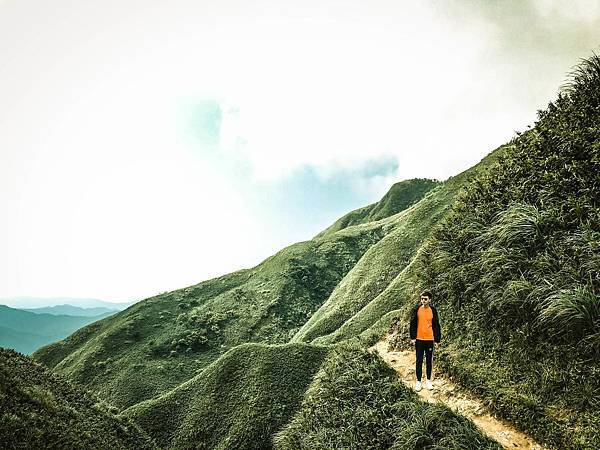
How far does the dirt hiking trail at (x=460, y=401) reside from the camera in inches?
395

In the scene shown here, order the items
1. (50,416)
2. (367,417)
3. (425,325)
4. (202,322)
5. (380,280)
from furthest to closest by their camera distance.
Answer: (202,322), (380,280), (50,416), (367,417), (425,325)

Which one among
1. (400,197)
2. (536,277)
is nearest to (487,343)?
(536,277)

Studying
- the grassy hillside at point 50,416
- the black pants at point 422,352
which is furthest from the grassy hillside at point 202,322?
the black pants at point 422,352

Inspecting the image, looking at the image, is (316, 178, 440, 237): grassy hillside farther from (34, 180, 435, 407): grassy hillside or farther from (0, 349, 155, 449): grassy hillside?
(0, 349, 155, 449): grassy hillside

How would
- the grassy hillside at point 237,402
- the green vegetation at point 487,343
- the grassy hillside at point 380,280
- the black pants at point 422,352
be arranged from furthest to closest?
the grassy hillside at point 380,280, the grassy hillside at point 237,402, the black pants at point 422,352, the green vegetation at point 487,343

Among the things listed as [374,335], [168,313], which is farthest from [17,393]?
[168,313]

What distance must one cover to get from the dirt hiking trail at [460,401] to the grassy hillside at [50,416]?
12147mm

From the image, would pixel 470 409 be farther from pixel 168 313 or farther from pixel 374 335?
pixel 168 313

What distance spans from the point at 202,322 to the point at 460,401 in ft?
176

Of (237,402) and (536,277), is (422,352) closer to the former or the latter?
(536,277)

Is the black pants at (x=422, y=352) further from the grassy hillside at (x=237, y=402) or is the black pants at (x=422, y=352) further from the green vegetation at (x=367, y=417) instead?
the grassy hillside at (x=237, y=402)

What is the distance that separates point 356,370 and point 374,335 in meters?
3.50

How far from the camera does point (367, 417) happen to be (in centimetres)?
1358

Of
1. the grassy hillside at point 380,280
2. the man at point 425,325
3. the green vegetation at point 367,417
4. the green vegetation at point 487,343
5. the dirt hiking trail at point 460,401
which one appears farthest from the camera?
the grassy hillside at point 380,280
